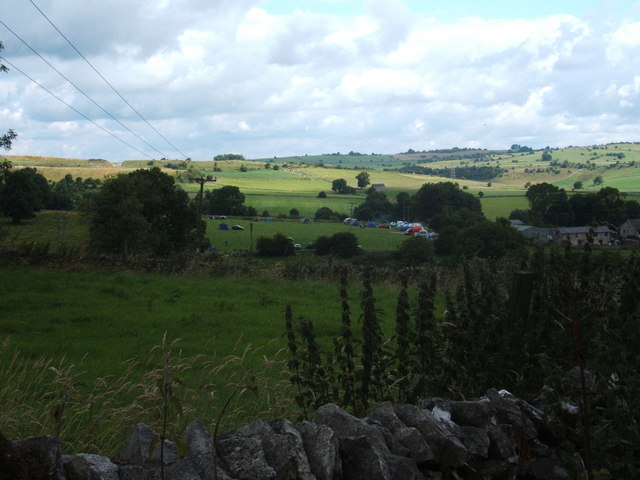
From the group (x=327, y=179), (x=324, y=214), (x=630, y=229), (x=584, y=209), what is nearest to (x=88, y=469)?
(x=630, y=229)

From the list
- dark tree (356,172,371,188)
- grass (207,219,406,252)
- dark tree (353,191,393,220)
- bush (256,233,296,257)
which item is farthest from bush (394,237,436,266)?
dark tree (356,172,371,188)

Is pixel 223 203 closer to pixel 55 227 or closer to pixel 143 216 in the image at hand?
pixel 143 216

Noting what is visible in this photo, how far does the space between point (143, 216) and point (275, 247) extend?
1078 cm

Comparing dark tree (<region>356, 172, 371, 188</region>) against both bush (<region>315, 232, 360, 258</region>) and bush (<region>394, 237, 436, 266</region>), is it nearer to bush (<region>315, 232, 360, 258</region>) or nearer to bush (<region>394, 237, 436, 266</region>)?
bush (<region>315, 232, 360, 258</region>)

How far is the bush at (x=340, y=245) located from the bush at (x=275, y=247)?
110 inches

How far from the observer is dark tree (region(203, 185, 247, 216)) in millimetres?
86312

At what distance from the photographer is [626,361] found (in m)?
5.04

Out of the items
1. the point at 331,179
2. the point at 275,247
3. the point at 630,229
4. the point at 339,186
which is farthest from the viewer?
the point at 331,179

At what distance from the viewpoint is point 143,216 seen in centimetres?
5275

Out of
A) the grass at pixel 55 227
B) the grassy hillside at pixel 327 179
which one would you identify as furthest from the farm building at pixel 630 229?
the grassy hillside at pixel 327 179

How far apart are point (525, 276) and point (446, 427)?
2547 millimetres

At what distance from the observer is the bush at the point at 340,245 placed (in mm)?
54125

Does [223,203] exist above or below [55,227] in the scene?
below

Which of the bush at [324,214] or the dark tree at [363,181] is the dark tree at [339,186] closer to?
the dark tree at [363,181]
